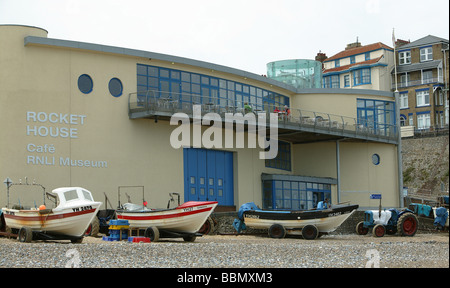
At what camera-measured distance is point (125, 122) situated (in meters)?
32.1

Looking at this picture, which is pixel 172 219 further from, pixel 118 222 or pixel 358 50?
pixel 358 50

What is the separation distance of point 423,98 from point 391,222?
1784 inches

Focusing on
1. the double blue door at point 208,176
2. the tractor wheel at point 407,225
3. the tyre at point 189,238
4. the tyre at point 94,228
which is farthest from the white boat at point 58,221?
the tractor wheel at point 407,225

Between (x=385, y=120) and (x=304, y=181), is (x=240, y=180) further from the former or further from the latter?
(x=385, y=120)

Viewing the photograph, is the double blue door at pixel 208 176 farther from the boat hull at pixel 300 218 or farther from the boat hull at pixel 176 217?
the boat hull at pixel 176 217

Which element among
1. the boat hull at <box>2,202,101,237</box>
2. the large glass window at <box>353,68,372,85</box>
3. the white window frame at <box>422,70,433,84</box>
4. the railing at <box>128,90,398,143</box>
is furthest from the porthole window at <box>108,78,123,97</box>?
the white window frame at <box>422,70,433,84</box>

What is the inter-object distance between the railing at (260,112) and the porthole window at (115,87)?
0.57 meters

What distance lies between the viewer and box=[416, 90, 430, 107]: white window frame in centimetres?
7194

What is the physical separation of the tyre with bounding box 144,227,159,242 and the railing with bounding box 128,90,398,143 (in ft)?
30.2

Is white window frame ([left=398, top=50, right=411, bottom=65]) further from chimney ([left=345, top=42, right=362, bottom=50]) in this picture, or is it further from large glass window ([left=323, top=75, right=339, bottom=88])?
chimney ([left=345, top=42, right=362, bottom=50])

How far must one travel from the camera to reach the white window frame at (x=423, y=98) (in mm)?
71938

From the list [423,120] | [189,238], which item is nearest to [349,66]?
[423,120]

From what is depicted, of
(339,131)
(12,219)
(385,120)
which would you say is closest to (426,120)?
(385,120)

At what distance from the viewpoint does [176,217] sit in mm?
23578
